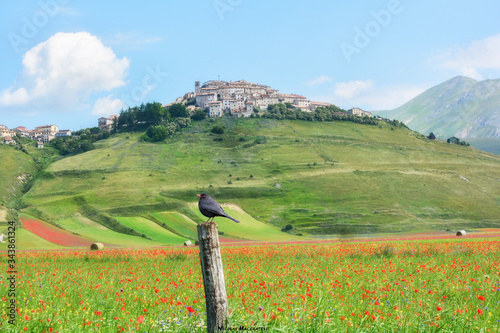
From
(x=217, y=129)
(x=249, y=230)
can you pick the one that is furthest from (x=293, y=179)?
(x=217, y=129)

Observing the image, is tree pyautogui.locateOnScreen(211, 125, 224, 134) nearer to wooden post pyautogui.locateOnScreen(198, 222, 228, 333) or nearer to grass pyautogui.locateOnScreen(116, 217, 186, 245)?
grass pyautogui.locateOnScreen(116, 217, 186, 245)

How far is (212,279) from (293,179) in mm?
111301

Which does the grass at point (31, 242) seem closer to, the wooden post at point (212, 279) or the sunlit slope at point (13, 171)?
the wooden post at point (212, 279)

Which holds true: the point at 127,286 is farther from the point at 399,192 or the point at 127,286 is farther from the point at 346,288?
the point at 399,192

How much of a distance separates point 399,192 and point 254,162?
45132 millimetres

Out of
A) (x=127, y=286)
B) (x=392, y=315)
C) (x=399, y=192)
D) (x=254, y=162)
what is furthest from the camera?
(x=254, y=162)

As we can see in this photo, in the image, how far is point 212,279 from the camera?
8094mm

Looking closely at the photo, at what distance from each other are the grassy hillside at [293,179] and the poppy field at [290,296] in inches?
2552

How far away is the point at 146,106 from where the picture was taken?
192m

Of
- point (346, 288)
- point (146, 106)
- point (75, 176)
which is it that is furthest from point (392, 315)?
point (146, 106)

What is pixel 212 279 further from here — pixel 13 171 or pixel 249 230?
pixel 13 171

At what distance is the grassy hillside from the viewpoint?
95.0m

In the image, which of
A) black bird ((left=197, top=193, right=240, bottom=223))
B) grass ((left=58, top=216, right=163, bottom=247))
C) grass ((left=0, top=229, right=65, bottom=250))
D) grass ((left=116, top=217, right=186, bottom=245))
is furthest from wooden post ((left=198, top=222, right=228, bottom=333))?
grass ((left=116, top=217, right=186, bottom=245))

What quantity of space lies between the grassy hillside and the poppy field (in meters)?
64.8
